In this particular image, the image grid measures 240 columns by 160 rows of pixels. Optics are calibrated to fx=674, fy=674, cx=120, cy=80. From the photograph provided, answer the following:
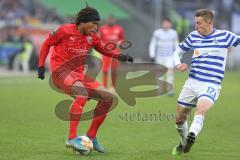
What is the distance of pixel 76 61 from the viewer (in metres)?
10.5

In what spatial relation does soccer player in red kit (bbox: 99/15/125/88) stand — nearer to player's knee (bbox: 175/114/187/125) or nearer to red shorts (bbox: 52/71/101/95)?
red shorts (bbox: 52/71/101/95)

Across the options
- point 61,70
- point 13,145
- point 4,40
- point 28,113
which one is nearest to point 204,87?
point 61,70

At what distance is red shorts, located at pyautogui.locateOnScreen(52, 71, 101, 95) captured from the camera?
1021 cm

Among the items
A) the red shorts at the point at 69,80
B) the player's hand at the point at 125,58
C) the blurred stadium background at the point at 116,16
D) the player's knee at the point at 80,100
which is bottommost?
the blurred stadium background at the point at 116,16

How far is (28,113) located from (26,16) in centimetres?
1969

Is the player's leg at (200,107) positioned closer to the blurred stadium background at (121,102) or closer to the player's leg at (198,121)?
the player's leg at (198,121)

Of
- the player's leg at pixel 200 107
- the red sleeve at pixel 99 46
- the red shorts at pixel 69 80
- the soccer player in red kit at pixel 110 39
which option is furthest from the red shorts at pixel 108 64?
the player's leg at pixel 200 107

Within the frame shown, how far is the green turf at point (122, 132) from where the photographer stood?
10086 mm

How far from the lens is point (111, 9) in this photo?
37594 millimetres

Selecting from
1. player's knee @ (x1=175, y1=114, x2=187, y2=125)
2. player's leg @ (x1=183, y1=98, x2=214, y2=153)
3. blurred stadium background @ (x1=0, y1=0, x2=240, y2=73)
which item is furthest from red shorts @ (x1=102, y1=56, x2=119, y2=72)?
player's leg @ (x1=183, y1=98, x2=214, y2=153)

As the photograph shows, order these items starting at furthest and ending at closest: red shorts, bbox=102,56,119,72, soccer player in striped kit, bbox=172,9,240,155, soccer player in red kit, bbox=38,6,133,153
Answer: red shorts, bbox=102,56,119,72 → soccer player in red kit, bbox=38,6,133,153 → soccer player in striped kit, bbox=172,9,240,155

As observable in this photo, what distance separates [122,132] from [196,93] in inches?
121

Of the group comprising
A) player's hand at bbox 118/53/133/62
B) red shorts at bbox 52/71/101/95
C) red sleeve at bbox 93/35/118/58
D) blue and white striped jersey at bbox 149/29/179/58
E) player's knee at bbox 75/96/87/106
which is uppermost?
red sleeve at bbox 93/35/118/58

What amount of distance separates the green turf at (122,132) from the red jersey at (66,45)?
1.38 meters
